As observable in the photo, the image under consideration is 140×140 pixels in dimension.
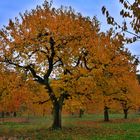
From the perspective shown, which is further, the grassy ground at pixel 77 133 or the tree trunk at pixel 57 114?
the tree trunk at pixel 57 114

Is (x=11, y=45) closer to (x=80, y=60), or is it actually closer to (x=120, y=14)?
(x=80, y=60)

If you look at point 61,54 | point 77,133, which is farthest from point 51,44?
point 77,133

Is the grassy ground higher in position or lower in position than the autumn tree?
lower

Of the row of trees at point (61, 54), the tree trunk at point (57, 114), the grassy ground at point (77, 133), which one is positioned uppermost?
the row of trees at point (61, 54)

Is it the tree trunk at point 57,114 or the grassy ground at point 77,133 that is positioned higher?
the tree trunk at point 57,114

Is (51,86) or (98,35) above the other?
(98,35)

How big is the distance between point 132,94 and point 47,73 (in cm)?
1976

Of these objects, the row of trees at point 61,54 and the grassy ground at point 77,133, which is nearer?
the grassy ground at point 77,133

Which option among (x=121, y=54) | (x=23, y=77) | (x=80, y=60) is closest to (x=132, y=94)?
(x=121, y=54)

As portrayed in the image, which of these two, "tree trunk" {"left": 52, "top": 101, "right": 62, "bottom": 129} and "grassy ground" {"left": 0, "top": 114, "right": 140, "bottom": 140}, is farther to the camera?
"tree trunk" {"left": 52, "top": 101, "right": 62, "bottom": 129}

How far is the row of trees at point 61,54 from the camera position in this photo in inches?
1454

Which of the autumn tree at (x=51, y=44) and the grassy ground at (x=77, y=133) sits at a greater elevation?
the autumn tree at (x=51, y=44)

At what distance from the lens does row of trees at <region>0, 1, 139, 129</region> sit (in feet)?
121

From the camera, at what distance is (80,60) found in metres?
39.6
